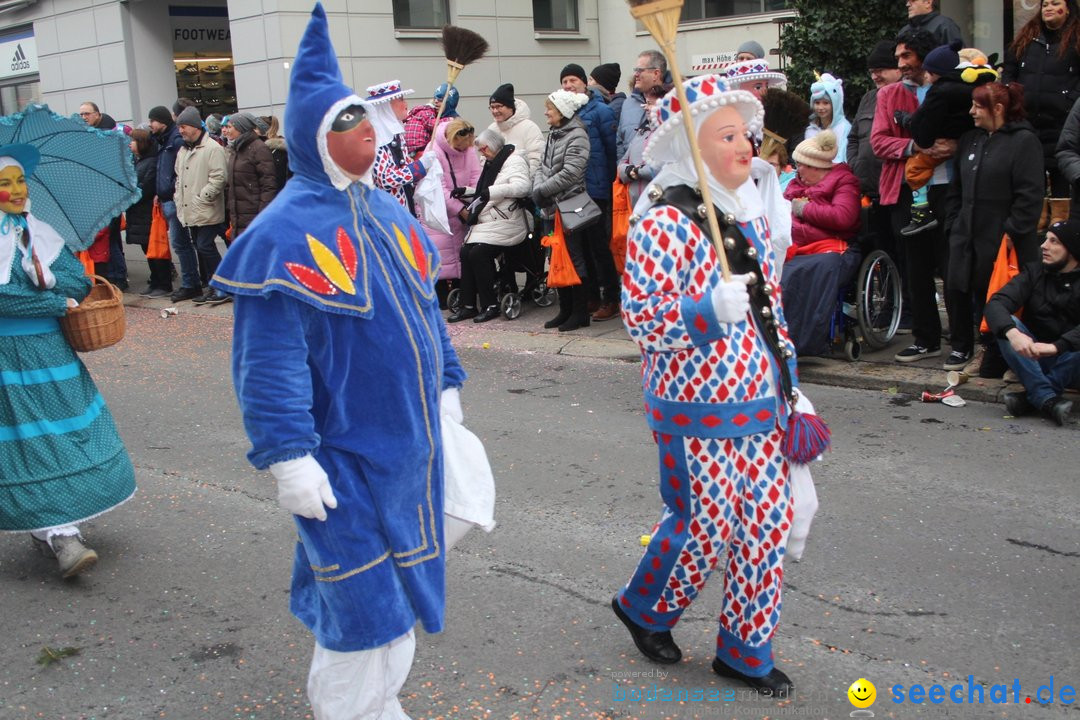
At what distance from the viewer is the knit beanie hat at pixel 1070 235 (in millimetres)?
6704

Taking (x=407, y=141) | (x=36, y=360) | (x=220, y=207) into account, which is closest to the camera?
(x=36, y=360)

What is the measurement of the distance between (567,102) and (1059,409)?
4.79 m

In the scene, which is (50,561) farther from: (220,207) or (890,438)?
(220,207)

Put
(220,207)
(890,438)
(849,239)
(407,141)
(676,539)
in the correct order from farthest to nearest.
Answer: (220,207) → (407,141) → (849,239) → (890,438) → (676,539)

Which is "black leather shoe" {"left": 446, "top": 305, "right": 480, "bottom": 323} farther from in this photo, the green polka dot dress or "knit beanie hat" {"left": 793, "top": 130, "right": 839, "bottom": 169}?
the green polka dot dress

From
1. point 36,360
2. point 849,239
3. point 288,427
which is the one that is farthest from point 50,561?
point 849,239

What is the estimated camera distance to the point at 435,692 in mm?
3865

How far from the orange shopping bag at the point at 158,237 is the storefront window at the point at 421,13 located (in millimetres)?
5572

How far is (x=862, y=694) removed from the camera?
3.65 metres

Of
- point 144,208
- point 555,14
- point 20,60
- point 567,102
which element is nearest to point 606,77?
point 567,102

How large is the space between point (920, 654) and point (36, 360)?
12.3ft

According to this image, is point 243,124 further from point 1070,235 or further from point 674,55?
point 674,55

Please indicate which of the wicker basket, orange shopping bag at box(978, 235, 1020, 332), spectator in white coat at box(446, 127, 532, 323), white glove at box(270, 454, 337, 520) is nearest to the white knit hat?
white glove at box(270, 454, 337, 520)

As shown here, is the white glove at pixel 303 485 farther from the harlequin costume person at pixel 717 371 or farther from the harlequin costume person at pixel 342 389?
the harlequin costume person at pixel 717 371
